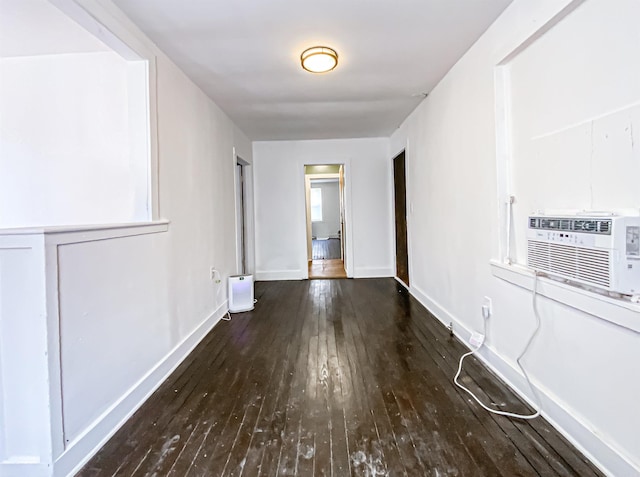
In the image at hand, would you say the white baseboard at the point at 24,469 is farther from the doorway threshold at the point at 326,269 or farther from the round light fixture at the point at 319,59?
the doorway threshold at the point at 326,269

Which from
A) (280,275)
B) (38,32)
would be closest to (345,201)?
(280,275)

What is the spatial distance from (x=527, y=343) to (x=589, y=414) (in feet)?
1.48

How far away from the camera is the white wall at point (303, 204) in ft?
17.5

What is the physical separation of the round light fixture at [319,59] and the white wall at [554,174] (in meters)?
0.98

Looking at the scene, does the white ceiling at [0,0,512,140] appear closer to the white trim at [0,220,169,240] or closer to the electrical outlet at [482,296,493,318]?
the white trim at [0,220,169,240]

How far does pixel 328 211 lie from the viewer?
511 inches

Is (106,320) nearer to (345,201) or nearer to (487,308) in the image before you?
(487,308)

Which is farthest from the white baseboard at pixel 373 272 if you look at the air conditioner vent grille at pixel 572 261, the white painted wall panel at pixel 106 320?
the air conditioner vent grille at pixel 572 261

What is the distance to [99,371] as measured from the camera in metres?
1.62

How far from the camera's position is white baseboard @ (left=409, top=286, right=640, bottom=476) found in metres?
1.30

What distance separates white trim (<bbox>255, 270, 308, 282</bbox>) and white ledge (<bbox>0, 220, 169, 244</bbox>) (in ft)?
10.7

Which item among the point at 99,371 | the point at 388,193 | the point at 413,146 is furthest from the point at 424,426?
the point at 388,193

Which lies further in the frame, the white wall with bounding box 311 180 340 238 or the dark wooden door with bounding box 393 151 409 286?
the white wall with bounding box 311 180 340 238

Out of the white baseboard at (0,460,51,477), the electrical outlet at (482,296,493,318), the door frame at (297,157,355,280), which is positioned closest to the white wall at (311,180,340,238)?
the door frame at (297,157,355,280)
